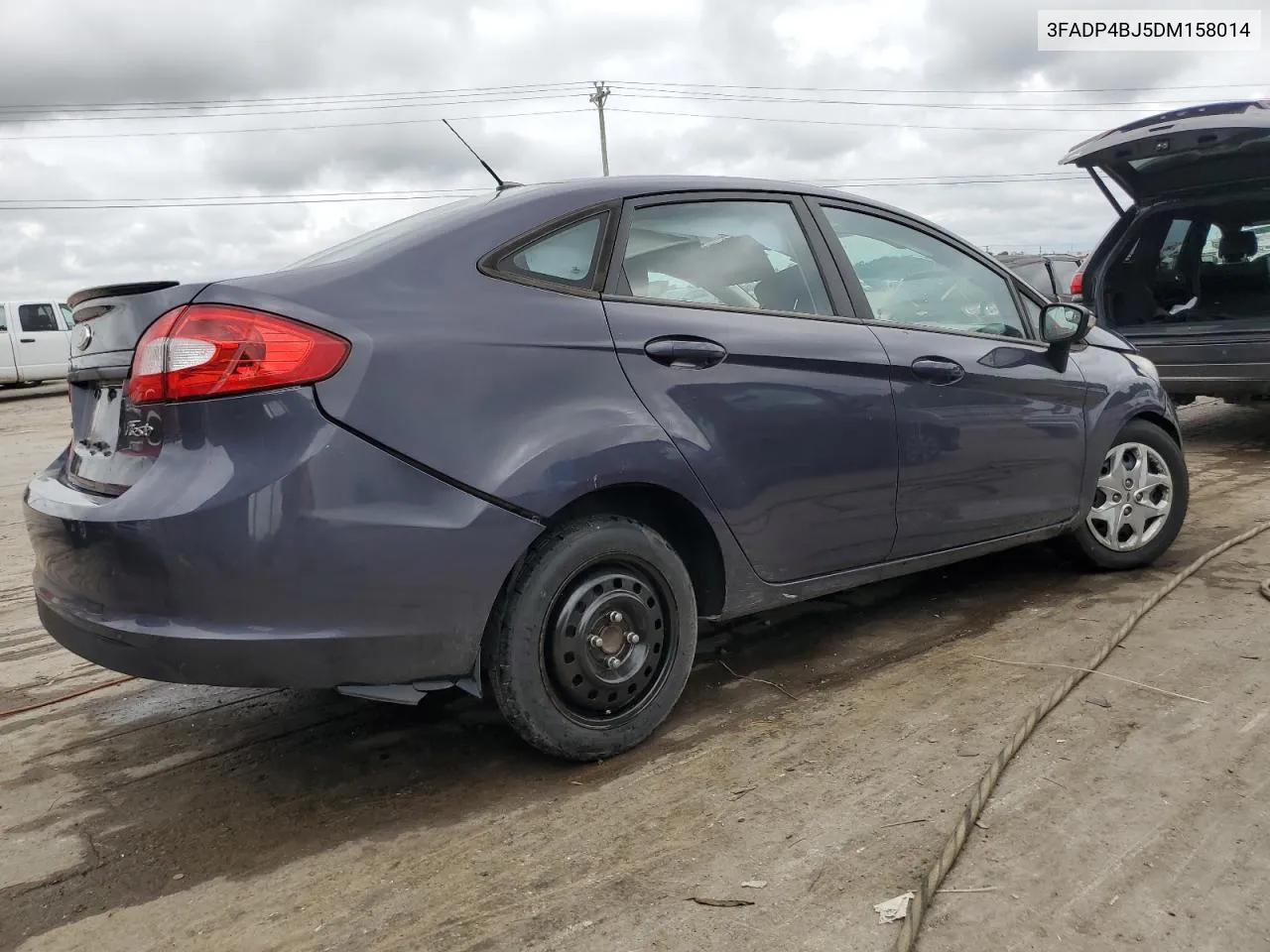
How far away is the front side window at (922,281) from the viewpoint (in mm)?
3559

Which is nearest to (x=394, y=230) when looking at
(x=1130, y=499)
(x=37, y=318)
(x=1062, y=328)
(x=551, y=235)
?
(x=551, y=235)

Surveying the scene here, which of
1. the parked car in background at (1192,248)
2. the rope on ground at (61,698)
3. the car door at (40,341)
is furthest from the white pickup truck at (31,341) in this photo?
the parked car in background at (1192,248)

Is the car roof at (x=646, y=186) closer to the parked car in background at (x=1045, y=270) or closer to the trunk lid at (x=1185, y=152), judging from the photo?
the trunk lid at (x=1185, y=152)

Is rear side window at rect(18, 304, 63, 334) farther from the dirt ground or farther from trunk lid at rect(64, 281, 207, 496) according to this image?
trunk lid at rect(64, 281, 207, 496)

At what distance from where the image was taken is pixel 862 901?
Result: 2148 millimetres

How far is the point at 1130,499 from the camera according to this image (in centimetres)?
443

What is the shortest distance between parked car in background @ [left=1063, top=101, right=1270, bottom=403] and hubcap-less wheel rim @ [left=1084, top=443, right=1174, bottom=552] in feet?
8.78

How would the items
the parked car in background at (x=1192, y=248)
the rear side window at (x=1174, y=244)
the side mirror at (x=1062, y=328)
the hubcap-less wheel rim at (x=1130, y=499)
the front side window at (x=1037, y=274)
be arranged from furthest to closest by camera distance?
the front side window at (x=1037, y=274) < the rear side window at (x=1174, y=244) < the parked car in background at (x=1192, y=248) < the hubcap-less wheel rim at (x=1130, y=499) < the side mirror at (x=1062, y=328)

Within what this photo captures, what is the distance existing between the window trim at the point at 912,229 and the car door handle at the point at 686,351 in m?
0.72

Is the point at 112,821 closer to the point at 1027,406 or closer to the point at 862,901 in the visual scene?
the point at 862,901

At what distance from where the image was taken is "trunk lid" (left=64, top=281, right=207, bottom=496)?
2.48 metres

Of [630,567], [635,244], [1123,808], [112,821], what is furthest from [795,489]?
[112,821]

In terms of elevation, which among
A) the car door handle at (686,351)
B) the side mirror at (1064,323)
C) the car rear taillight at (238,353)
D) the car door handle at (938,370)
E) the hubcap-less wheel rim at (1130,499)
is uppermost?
the car rear taillight at (238,353)

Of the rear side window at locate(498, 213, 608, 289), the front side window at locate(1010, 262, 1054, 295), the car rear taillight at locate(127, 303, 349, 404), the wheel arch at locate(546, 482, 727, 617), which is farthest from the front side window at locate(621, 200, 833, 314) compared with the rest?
the front side window at locate(1010, 262, 1054, 295)
